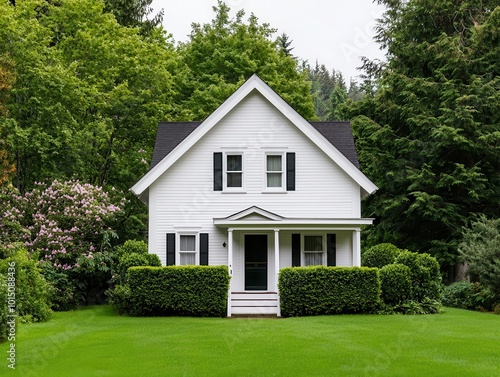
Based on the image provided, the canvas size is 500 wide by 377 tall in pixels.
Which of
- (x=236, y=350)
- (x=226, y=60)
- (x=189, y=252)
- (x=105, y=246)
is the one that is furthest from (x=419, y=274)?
(x=226, y=60)

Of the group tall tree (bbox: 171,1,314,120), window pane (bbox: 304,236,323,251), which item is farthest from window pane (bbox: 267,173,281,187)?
tall tree (bbox: 171,1,314,120)

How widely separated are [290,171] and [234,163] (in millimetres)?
2062

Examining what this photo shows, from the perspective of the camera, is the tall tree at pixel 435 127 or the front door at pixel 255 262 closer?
the front door at pixel 255 262

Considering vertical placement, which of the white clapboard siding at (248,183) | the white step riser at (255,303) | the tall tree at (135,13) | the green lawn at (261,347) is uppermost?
the tall tree at (135,13)

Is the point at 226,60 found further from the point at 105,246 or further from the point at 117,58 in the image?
the point at 105,246

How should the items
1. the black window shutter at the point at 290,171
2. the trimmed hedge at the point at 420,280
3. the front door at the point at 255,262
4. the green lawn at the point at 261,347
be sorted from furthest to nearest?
the black window shutter at the point at 290,171
the front door at the point at 255,262
the trimmed hedge at the point at 420,280
the green lawn at the point at 261,347

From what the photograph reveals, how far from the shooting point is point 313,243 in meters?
25.3

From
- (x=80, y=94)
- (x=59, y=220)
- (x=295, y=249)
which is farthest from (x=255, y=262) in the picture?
(x=80, y=94)

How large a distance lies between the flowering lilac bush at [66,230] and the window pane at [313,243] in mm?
7360

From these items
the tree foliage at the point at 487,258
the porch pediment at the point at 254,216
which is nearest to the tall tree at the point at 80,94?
the porch pediment at the point at 254,216

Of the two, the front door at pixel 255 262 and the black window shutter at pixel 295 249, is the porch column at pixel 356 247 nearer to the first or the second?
the black window shutter at pixel 295 249

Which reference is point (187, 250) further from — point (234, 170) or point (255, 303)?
point (255, 303)

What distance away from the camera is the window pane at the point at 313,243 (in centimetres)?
2527

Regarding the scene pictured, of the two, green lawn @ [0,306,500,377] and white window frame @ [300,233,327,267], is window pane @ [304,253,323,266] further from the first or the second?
green lawn @ [0,306,500,377]
